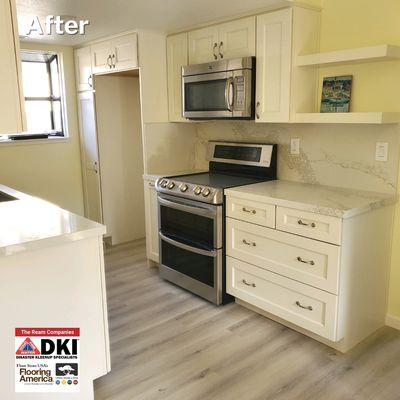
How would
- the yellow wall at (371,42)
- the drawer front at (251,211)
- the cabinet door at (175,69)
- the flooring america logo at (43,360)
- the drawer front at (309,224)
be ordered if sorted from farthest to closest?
1. the cabinet door at (175,69)
2. the drawer front at (251,211)
3. the yellow wall at (371,42)
4. the drawer front at (309,224)
5. the flooring america logo at (43,360)

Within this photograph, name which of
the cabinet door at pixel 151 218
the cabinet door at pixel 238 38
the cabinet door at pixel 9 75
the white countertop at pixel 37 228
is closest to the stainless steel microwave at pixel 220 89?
the cabinet door at pixel 238 38

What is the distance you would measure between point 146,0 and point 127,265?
232cm

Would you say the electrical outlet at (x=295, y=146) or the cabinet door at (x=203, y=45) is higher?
the cabinet door at (x=203, y=45)

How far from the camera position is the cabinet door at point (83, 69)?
4086 millimetres

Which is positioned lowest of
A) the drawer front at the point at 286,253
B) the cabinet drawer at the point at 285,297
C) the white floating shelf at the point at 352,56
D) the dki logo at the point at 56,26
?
the cabinet drawer at the point at 285,297

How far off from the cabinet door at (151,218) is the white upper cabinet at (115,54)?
41.6 inches

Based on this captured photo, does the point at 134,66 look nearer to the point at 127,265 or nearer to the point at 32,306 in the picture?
the point at 127,265

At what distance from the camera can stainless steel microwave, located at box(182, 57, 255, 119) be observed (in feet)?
9.51

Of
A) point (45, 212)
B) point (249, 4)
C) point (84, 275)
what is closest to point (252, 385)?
point (84, 275)

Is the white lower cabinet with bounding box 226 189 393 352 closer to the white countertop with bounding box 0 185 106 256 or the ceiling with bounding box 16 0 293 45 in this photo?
the white countertop with bounding box 0 185 106 256

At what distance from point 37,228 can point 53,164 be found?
8.47 feet

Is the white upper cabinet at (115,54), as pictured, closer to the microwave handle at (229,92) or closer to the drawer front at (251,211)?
the microwave handle at (229,92)

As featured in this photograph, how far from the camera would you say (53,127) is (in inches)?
175

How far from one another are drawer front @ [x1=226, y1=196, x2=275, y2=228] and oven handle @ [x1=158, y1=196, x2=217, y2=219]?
0.40 ft
